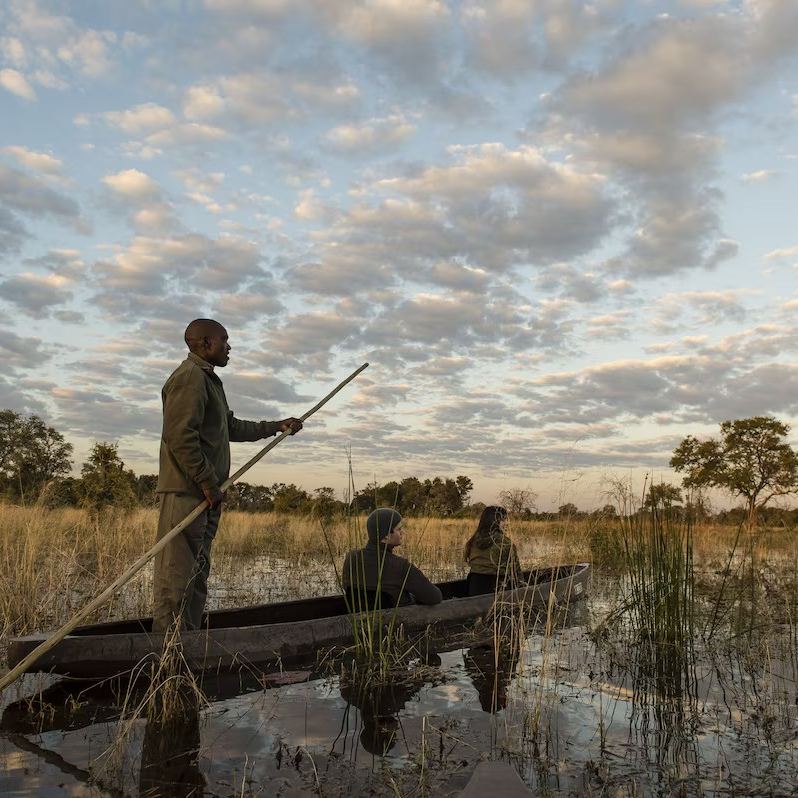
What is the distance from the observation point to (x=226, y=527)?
49.2ft

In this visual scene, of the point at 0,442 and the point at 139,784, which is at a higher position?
the point at 0,442

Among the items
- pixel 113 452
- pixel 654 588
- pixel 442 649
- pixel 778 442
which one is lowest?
pixel 442 649

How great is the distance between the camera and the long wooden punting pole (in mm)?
3781

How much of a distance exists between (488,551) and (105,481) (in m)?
8.93

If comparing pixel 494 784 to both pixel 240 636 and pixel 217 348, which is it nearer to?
pixel 240 636

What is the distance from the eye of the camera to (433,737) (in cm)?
404

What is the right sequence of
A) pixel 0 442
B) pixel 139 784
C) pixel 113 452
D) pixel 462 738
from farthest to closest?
pixel 0 442 < pixel 113 452 < pixel 462 738 < pixel 139 784

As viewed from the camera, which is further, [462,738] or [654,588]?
[654,588]

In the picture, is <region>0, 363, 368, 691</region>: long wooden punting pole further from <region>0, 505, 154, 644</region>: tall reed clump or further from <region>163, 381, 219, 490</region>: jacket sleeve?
<region>0, 505, 154, 644</region>: tall reed clump

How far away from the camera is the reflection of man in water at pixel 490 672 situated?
4770mm

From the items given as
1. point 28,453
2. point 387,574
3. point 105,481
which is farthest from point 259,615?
point 28,453

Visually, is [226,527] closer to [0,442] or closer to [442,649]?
[442,649]

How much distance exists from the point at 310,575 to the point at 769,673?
23.4 feet

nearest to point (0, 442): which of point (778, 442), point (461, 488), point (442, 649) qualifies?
point (461, 488)
